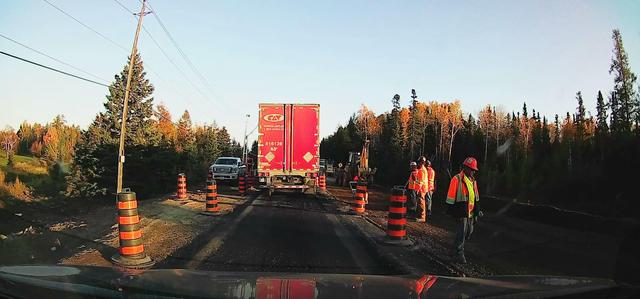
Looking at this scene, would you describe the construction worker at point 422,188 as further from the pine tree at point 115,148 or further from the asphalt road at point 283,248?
the pine tree at point 115,148

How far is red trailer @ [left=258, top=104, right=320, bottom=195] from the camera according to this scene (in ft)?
68.1

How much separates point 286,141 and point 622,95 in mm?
19509

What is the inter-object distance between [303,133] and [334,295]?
57.2ft

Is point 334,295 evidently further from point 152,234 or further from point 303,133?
point 303,133

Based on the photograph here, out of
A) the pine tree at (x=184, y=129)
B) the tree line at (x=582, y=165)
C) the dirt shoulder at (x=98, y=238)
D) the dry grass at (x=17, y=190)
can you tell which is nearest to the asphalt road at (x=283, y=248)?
the dirt shoulder at (x=98, y=238)

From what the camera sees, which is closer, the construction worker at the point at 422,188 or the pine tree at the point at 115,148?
the construction worker at the point at 422,188

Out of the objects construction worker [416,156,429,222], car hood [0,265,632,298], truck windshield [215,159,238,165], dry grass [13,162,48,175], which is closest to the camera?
car hood [0,265,632,298]

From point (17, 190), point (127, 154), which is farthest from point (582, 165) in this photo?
point (17, 190)

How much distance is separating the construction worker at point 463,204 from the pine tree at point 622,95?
48.8ft

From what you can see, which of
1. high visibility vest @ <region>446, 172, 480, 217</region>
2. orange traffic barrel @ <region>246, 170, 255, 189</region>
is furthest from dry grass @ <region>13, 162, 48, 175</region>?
high visibility vest @ <region>446, 172, 480, 217</region>

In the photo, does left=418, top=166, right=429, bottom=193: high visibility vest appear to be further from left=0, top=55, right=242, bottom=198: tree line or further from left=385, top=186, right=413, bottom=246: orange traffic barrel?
left=0, top=55, right=242, bottom=198: tree line

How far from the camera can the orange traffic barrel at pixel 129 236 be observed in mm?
7500

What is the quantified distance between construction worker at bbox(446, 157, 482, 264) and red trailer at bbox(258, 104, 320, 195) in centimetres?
1266

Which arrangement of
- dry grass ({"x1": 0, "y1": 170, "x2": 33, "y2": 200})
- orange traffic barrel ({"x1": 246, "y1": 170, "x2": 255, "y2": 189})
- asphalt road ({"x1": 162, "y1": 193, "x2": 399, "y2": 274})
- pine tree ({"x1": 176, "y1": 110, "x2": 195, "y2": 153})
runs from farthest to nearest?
pine tree ({"x1": 176, "y1": 110, "x2": 195, "y2": 153}), dry grass ({"x1": 0, "y1": 170, "x2": 33, "y2": 200}), orange traffic barrel ({"x1": 246, "y1": 170, "x2": 255, "y2": 189}), asphalt road ({"x1": 162, "y1": 193, "x2": 399, "y2": 274})
